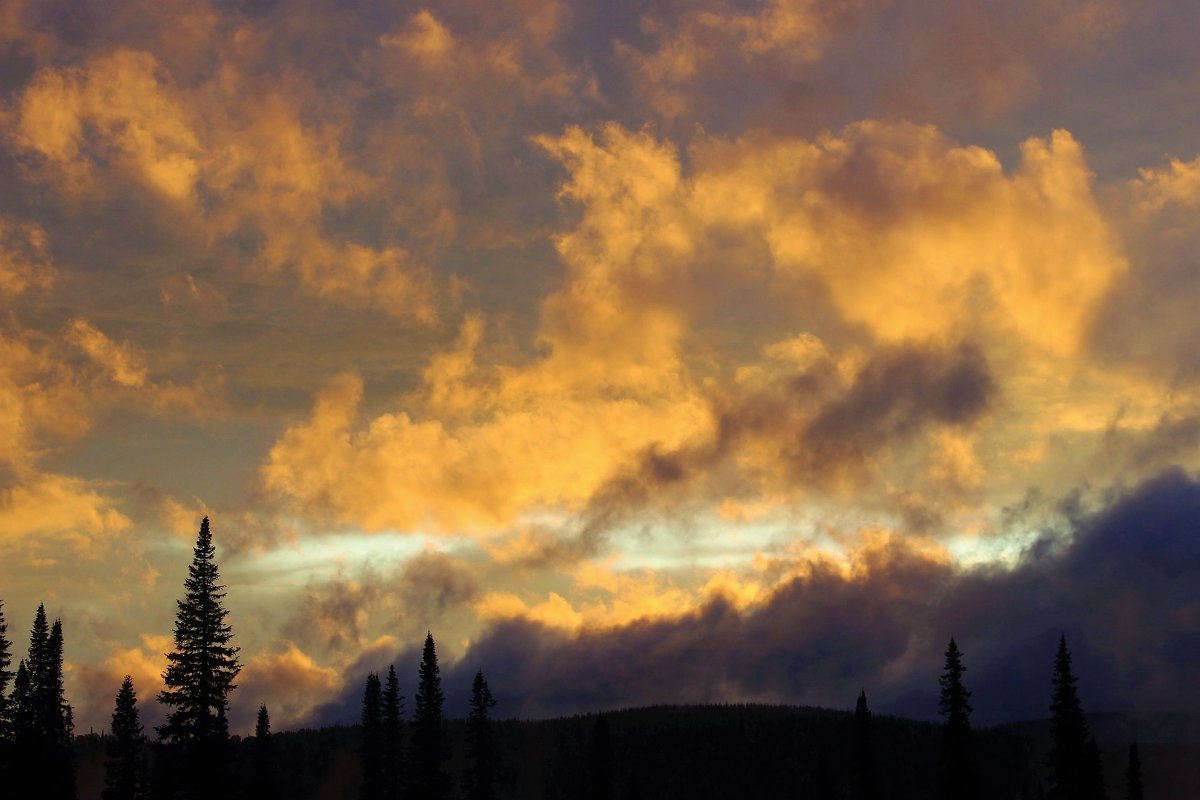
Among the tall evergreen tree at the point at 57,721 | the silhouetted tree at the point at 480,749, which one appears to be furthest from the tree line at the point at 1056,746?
the tall evergreen tree at the point at 57,721

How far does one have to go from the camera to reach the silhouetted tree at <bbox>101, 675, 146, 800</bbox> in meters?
100

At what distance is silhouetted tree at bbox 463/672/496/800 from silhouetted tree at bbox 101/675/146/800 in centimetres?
2455

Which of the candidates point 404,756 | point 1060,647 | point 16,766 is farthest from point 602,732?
point 16,766

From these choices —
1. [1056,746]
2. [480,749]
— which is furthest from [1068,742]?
[480,749]

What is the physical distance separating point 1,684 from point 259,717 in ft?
188

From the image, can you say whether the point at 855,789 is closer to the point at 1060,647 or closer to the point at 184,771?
the point at 1060,647

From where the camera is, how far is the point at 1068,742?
88.9 metres

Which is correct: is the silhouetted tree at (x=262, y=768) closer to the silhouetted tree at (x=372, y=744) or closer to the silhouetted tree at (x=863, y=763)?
the silhouetted tree at (x=372, y=744)

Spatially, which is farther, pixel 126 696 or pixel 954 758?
pixel 126 696

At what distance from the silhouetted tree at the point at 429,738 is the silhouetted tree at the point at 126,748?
2055cm

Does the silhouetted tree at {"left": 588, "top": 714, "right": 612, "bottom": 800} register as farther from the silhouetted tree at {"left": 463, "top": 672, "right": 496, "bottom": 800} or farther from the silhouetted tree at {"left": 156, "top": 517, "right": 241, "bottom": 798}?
the silhouetted tree at {"left": 156, "top": 517, "right": 241, "bottom": 798}

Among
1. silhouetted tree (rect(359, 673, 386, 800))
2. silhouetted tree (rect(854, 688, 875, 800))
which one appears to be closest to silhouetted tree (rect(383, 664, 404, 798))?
silhouetted tree (rect(359, 673, 386, 800))

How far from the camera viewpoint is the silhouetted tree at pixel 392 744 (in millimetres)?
113562

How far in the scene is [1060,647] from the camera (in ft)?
300
